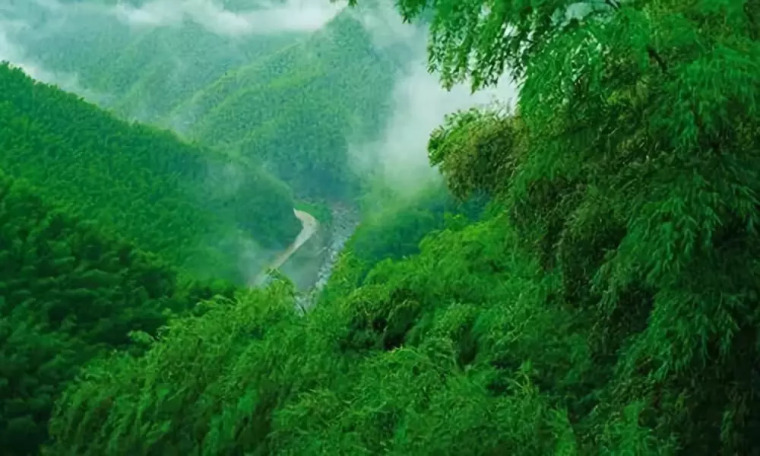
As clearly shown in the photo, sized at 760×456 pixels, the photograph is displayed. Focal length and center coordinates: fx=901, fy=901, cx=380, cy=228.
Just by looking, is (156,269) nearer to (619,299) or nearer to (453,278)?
(453,278)

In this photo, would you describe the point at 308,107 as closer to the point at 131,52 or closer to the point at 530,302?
the point at 131,52

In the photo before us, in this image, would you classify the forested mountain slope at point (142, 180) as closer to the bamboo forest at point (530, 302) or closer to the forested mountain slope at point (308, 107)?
the forested mountain slope at point (308, 107)

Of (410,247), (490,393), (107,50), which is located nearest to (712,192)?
(490,393)

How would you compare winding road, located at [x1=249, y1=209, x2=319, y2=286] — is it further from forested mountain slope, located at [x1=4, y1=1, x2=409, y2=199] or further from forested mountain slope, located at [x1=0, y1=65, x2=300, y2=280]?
forested mountain slope, located at [x1=4, y1=1, x2=409, y2=199]

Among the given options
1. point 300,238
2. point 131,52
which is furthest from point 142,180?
point 131,52

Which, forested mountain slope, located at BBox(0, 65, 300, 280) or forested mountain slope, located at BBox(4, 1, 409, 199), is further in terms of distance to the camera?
forested mountain slope, located at BBox(4, 1, 409, 199)

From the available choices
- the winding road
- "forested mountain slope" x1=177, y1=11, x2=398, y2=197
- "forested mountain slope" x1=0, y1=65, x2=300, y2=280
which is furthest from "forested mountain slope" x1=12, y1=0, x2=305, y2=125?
"forested mountain slope" x1=0, y1=65, x2=300, y2=280

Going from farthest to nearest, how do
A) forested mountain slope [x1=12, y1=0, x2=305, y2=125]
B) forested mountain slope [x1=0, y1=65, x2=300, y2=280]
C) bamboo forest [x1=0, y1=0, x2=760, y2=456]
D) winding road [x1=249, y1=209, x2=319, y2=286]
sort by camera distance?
forested mountain slope [x1=12, y1=0, x2=305, y2=125] < winding road [x1=249, y1=209, x2=319, y2=286] < forested mountain slope [x1=0, y1=65, x2=300, y2=280] < bamboo forest [x1=0, y1=0, x2=760, y2=456]

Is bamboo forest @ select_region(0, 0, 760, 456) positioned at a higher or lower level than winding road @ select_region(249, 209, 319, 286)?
lower
